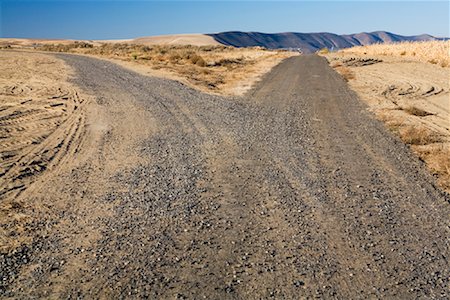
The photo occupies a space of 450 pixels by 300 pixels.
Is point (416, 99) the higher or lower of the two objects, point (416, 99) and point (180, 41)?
the lower

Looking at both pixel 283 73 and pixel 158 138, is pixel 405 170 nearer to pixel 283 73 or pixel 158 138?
pixel 158 138

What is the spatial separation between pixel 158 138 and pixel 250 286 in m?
6.18

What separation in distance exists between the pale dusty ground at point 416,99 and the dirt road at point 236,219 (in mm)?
604

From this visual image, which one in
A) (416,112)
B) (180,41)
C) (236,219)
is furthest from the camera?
(180,41)

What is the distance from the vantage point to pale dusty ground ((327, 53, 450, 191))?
9353 millimetres

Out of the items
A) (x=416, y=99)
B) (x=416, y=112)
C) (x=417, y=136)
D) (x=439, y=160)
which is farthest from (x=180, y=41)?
(x=439, y=160)

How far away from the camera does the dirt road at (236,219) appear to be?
4496mm

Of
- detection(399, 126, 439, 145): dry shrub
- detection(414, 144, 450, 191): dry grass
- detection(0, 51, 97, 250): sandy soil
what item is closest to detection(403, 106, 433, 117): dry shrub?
detection(399, 126, 439, 145): dry shrub

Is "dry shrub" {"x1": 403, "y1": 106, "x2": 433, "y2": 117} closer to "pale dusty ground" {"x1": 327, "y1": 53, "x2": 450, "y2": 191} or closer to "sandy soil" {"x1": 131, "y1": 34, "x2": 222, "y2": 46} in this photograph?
"pale dusty ground" {"x1": 327, "y1": 53, "x2": 450, "y2": 191}

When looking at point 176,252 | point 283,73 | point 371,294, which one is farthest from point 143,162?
point 283,73

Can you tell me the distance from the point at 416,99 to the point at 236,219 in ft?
45.4

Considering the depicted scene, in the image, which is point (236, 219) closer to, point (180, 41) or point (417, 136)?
point (417, 136)

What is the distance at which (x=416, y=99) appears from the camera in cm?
1675

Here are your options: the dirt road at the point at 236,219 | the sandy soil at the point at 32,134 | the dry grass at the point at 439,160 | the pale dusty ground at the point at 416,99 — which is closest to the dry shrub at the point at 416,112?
the pale dusty ground at the point at 416,99
